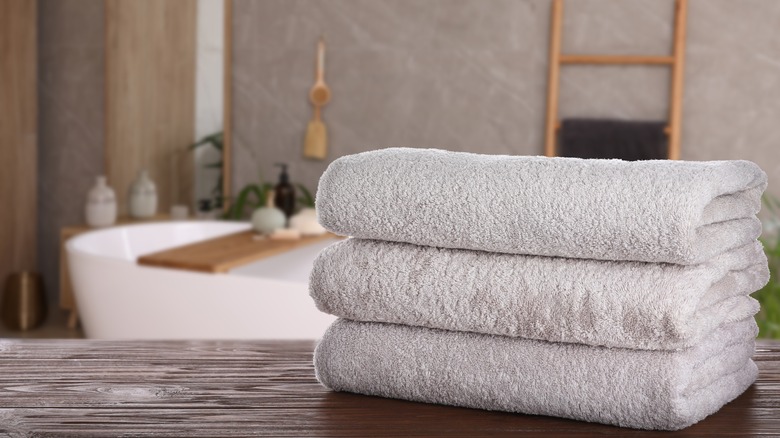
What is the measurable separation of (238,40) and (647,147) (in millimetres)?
1597

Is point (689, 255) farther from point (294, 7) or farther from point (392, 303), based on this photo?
point (294, 7)

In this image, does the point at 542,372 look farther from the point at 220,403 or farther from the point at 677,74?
the point at 677,74

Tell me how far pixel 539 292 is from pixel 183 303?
2440mm

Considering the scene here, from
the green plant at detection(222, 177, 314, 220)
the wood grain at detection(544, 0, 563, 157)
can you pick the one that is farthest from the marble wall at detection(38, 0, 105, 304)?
the wood grain at detection(544, 0, 563, 157)

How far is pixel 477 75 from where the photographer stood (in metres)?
3.75

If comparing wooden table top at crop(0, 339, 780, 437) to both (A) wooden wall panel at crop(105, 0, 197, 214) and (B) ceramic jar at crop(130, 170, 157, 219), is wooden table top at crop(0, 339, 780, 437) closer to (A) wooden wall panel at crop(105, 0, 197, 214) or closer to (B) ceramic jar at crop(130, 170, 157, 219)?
(B) ceramic jar at crop(130, 170, 157, 219)

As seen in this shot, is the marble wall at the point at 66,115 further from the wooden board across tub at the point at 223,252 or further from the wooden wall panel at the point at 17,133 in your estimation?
the wooden board across tub at the point at 223,252

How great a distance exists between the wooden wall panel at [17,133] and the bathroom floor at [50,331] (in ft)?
0.70

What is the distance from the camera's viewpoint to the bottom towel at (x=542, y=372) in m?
0.60

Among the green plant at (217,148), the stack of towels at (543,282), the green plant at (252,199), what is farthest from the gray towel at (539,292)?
the green plant at (217,148)

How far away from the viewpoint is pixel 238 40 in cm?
405

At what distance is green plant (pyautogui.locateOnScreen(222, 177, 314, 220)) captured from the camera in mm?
3965

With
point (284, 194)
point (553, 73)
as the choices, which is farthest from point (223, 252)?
point (553, 73)

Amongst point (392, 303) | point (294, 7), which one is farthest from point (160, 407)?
point (294, 7)
